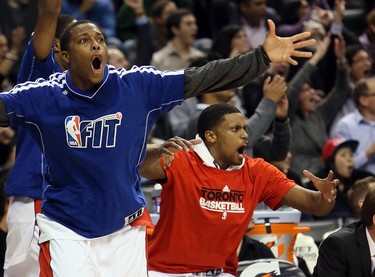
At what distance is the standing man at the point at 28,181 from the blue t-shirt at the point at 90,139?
0.49 meters

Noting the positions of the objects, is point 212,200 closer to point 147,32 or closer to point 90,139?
point 90,139

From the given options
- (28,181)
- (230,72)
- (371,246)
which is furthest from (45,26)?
(371,246)

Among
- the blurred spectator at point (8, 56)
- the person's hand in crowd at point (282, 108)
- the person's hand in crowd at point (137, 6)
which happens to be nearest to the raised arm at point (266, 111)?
the person's hand in crowd at point (282, 108)

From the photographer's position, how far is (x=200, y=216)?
5.59 metres

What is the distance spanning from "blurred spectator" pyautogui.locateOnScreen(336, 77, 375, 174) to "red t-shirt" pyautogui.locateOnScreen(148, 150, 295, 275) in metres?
3.79

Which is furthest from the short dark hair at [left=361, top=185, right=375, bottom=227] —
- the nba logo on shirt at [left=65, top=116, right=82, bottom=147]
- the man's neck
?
the man's neck

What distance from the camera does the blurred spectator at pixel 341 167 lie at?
8359 millimetres

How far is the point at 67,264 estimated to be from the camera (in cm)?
468

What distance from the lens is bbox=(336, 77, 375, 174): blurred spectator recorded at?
30.6ft

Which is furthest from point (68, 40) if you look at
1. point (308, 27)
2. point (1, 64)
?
point (308, 27)

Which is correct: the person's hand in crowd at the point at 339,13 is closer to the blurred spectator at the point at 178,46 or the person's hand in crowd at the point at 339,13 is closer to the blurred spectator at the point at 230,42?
the blurred spectator at the point at 230,42

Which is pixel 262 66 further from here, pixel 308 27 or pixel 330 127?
pixel 308 27

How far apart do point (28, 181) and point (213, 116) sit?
1.15m

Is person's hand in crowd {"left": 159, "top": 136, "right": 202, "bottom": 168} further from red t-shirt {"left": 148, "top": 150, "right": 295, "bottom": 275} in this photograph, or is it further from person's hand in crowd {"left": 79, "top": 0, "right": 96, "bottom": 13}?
person's hand in crowd {"left": 79, "top": 0, "right": 96, "bottom": 13}
